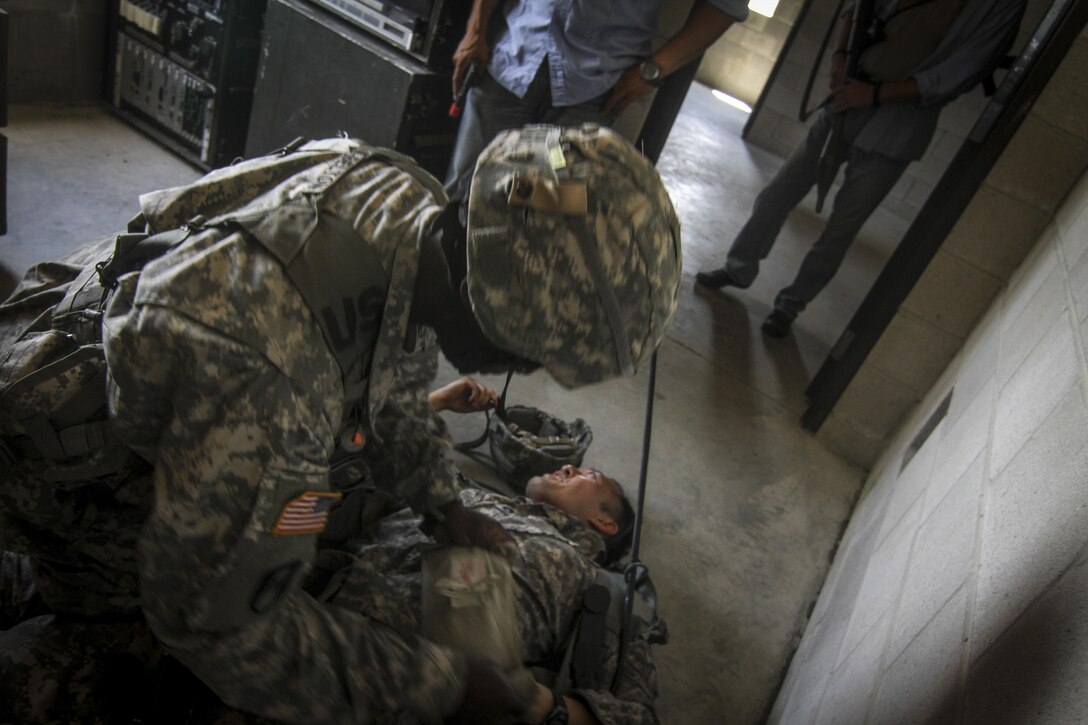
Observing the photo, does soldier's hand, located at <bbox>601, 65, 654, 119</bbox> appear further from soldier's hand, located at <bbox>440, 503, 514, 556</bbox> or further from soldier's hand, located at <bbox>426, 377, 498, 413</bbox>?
soldier's hand, located at <bbox>440, 503, 514, 556</bbox>

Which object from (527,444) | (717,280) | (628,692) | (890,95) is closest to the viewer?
(628,692)

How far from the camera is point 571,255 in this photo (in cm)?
110

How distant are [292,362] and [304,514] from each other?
0.22 m

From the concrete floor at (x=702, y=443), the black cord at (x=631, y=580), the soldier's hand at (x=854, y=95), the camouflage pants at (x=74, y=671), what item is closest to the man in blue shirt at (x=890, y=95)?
the soldier's hand at (x=854, y=95)

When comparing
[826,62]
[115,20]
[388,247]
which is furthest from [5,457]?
[826,62]

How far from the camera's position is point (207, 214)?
1234 millimetres

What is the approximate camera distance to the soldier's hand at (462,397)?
2387mm

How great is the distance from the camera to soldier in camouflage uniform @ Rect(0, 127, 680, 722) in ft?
3.20

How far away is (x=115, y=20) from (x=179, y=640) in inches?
142

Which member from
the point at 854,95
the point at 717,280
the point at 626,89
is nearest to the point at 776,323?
the point at 717,280

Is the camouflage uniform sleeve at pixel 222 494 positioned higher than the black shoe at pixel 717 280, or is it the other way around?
the camouflage uniform sleeve at pixel 222 494

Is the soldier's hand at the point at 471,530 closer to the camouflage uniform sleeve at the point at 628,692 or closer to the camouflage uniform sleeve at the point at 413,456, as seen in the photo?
the camouflage uniform sleeve at the point at 413,456

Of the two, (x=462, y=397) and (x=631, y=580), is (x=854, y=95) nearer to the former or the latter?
(x=462, y=397)

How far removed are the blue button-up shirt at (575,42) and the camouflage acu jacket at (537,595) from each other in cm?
165
